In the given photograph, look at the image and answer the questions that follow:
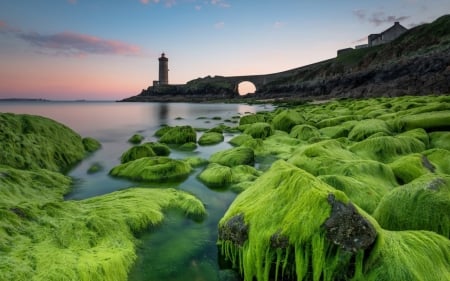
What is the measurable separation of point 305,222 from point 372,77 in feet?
153

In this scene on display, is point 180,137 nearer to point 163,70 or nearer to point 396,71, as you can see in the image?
point 396,71

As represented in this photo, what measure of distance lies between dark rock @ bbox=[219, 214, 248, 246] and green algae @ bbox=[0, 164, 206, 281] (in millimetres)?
1398

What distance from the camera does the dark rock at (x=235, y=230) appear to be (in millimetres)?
3873

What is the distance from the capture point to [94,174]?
31.1ft

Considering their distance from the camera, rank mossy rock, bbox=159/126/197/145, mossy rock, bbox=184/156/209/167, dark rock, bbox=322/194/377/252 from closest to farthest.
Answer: dark rock, bbox=322/194/377/252, mossy rock, bbox=184/156/209/167, mossy rock, bbox=159/126/197/145

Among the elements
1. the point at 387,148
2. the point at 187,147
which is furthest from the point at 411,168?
the point at 187,147

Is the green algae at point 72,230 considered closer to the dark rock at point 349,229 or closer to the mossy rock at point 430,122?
the dark rock at point 349,229

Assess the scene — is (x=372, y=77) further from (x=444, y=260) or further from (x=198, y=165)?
(x=444, y=260)

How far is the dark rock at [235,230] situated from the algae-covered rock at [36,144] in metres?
6.83

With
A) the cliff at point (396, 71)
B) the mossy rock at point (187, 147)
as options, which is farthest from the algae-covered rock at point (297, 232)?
the cliff at point (396, 71)

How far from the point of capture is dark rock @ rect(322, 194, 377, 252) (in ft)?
9.90

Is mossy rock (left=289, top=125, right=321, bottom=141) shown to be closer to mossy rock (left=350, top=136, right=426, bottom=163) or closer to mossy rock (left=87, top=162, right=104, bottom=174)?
mossy rock (left=350, top=136, right=426, bottom=163)

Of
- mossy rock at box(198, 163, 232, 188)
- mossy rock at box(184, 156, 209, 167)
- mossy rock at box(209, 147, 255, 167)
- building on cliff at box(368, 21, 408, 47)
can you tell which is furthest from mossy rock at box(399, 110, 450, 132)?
building on cliff at box(368, 21, 408, 47)

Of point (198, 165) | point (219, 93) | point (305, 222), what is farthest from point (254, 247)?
point (219, 93)
